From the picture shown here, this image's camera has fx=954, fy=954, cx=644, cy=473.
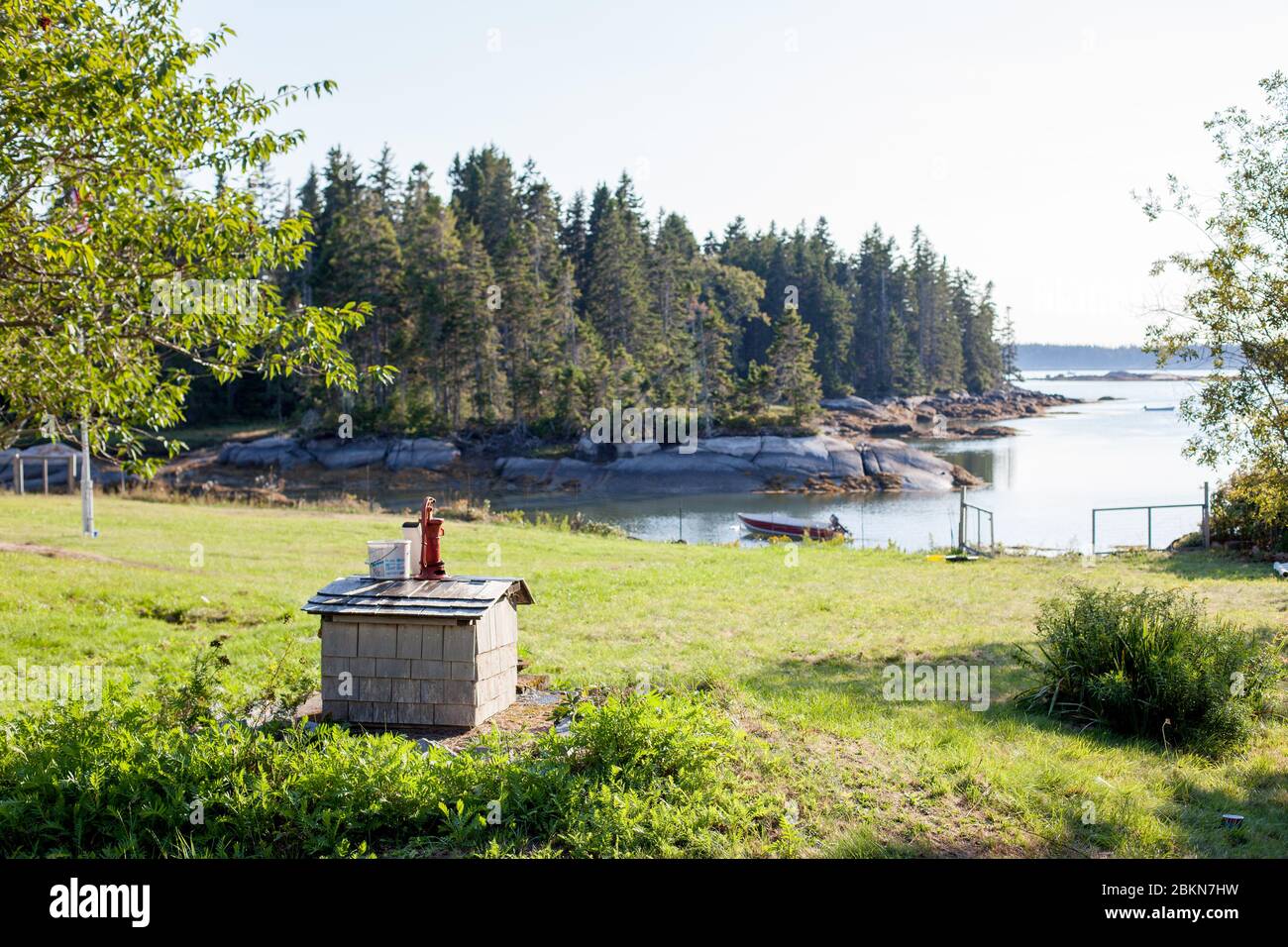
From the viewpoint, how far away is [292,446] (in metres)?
67.6

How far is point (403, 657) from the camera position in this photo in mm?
8422

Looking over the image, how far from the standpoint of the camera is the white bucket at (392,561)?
918 cm

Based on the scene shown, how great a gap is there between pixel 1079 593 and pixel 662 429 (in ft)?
183

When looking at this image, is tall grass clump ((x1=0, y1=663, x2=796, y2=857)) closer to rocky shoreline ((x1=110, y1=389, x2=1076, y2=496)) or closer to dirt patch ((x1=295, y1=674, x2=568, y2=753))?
dirt patch ((x1=295, y1=674, x2=568, y2=753))

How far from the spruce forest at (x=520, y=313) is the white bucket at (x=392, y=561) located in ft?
176

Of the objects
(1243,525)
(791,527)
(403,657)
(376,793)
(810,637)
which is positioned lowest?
(791,527)

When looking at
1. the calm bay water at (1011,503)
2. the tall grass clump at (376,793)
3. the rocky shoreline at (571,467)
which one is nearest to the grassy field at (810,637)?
the tall grass clump at (376,793)

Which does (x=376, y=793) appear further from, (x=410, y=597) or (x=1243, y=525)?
(x=1243, y=525)

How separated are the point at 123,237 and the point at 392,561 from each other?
506 cm

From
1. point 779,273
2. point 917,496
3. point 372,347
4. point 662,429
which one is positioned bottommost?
point 917,496

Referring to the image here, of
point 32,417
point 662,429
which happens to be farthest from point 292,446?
point 32,417

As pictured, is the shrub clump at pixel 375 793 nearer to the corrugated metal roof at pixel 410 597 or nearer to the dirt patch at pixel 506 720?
the dirt patch at pixel 506 720

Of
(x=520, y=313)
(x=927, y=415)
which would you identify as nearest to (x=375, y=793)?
(x=520, y=313)
